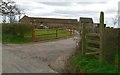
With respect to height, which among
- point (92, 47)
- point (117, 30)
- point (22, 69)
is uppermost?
point (117, 30)

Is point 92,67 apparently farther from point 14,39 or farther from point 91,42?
point 14,39

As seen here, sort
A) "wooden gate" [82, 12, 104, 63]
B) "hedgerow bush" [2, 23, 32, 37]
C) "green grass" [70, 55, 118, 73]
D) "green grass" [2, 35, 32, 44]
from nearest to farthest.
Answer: "green grass" [70, 55, 118, 73] < "wooden gate" [82, 12, 104, 63] < "green grass" [2, 35, 32, 44] < "hedgerow bush" [2, 23, 32, 37]

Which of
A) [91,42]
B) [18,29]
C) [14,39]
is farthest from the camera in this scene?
[18,29]

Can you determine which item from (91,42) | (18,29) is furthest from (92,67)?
(18,29)

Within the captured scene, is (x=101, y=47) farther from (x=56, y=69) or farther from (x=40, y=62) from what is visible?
(x=40, y=62)

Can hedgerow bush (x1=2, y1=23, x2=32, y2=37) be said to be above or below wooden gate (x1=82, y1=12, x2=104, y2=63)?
above

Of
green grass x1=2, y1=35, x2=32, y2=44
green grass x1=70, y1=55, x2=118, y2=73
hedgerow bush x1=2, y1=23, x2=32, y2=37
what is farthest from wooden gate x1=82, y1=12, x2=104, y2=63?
hedgerow bush x1=2, y1=23, x2=32, y2=37

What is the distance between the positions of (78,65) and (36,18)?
8512 cm

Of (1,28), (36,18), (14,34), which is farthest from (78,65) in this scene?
(36,18)

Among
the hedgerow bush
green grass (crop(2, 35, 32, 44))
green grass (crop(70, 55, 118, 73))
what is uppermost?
the hedgerow bush

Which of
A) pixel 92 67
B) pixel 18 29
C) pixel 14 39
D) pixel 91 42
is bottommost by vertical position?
pixel 92 67

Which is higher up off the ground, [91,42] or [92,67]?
[91,42]

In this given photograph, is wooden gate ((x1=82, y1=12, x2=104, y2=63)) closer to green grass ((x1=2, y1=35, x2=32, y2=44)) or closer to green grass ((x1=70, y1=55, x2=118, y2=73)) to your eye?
Answer: green grass ((x1=70, y1=55, x2=118, y2=73))

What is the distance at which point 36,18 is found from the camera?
3688 inches
